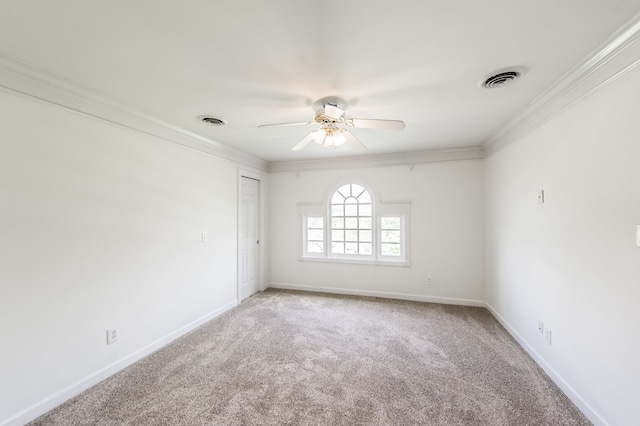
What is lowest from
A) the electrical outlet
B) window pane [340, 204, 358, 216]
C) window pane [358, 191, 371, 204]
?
the electrical outlet

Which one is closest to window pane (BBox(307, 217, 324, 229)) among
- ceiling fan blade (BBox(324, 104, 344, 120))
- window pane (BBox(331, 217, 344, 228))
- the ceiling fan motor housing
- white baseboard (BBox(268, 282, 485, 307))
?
window pane (BBox(331, 217, 344, 228))

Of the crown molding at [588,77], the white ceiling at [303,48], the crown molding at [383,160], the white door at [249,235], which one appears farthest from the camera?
the white door at [249,235]

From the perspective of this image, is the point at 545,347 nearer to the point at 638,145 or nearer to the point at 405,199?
the point at 638,145

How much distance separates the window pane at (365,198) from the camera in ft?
Result: 14.2

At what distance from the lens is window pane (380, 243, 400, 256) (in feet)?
13.7

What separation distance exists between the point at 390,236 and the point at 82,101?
12.9 ft

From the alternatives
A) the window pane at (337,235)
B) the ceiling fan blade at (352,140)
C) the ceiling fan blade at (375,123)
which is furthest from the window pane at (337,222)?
the ceiling fan blade at (375,123)

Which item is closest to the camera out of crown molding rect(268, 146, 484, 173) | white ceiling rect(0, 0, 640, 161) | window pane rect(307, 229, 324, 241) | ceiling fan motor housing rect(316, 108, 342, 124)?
white ceiling rect(0, 0, 640, 161)

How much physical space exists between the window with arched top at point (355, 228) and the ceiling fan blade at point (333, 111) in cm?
242

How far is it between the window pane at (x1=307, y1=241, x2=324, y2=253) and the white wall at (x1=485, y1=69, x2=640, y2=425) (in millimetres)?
2801

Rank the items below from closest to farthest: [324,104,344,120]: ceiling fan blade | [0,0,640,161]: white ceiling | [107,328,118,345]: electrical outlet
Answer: [0,0,640,161]: white ceiling
[324,104,344,120]: ceiling fan blade
[107,328,118,345]: electrical outlet

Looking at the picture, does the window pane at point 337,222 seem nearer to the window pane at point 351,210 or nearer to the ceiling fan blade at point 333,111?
the window pane at point 351,210

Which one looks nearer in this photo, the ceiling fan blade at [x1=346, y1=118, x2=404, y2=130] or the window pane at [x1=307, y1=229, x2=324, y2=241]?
the ceiling fan blade at [x1=346, y1=118, x2=404, y2=130]

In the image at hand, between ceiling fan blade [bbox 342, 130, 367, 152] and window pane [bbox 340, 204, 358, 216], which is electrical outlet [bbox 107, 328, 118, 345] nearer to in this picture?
ceiling fan blade [bbox 342, 130, 367, 152]
